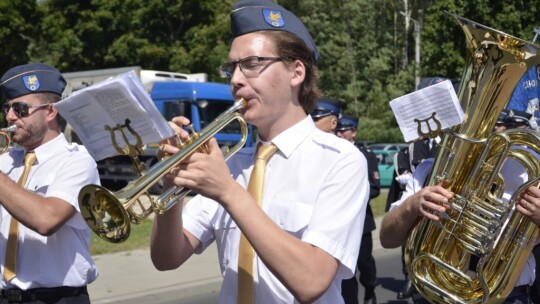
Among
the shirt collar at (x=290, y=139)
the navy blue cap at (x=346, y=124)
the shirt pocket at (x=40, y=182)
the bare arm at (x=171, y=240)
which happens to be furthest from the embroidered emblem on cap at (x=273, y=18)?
the navy blue cap at (x=346, y=124)

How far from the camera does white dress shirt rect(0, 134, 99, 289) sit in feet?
12.5

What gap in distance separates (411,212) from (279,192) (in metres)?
1.25

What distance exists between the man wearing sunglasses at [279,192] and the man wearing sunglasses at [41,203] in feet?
3.61

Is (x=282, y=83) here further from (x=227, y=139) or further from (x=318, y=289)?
(x=227, y=139)

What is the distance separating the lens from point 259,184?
260cm

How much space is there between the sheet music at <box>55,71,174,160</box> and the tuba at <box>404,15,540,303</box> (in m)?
1.66

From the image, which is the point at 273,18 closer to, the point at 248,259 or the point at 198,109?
the point at 248,259

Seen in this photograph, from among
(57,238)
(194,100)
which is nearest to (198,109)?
(194,100)

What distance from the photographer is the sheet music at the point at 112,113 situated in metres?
2.32

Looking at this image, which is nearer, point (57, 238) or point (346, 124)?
point (57, 238)

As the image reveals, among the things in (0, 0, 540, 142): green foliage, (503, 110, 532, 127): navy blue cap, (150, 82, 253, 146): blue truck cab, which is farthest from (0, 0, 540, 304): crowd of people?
(0, 0, 540, 142): green foliage

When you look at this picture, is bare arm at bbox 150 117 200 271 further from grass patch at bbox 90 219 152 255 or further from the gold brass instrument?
grass patch at bbox 90 219 152 255

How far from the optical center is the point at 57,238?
386 cm

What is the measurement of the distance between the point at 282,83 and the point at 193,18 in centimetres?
3497
